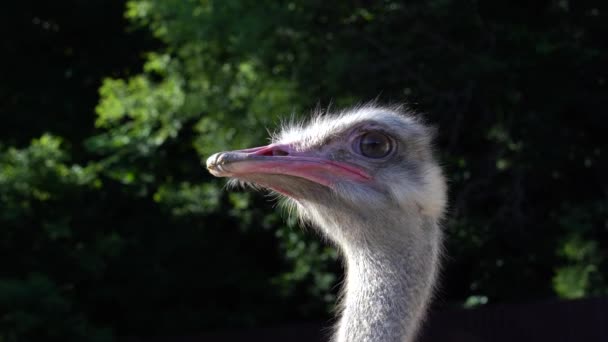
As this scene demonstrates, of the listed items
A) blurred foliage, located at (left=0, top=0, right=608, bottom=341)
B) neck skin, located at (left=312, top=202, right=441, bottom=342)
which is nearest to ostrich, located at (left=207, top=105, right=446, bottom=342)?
neck skin, located at (left=312, top=202, right=441, bottom=342)

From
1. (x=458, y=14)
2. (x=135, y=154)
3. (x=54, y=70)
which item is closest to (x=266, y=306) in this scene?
(x=135, y=154)

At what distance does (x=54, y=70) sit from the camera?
9.91m

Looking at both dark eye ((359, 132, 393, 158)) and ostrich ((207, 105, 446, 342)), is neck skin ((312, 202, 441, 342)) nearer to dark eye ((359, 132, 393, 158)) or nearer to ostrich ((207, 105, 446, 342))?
ostrich ((207, 105, 446, 342))

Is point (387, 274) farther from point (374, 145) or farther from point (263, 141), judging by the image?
point (263, 141)

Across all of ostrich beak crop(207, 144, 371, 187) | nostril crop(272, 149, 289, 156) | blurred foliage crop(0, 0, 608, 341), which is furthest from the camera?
blurred foliage crop(0, 0, 608, 341)

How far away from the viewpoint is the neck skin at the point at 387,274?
2.60 meters

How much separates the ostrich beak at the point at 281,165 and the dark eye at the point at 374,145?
6 centimetres

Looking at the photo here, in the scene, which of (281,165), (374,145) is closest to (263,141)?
(374,145)

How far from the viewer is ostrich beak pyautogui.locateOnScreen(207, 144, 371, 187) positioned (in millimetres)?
2547

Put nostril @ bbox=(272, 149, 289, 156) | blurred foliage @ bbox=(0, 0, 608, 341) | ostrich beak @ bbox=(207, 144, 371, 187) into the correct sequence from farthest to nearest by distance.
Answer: blurred foliage @ bbox=(0, 0, 608, 341)
nostril @ bbox=(272, 149, 289, 156)
ostrich beak @ bbox=(207, 144, 371, 187)

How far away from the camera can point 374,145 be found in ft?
9.29

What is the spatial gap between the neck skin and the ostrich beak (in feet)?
0.40

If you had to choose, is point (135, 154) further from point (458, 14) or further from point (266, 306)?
point (458, 14)

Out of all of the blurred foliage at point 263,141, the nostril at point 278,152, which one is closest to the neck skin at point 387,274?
the nostril at point 278,152
